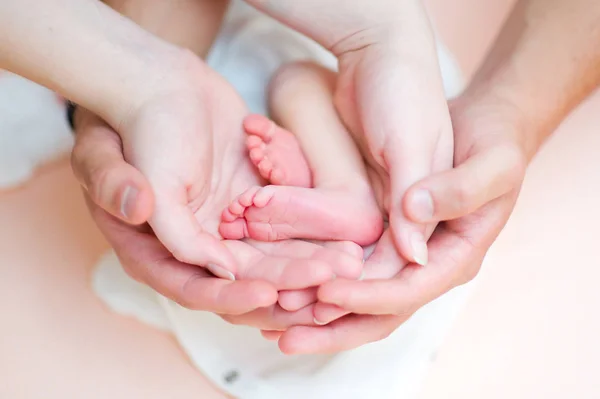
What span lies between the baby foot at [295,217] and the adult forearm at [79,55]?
0.17 meters

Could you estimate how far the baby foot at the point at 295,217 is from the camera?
616 millimetres

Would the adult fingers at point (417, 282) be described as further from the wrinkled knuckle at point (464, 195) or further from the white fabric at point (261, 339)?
the white fabric at point (261, 339)

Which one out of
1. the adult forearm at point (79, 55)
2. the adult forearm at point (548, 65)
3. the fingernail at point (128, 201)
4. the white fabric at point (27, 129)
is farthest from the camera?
the white fabric at point (27, 129)

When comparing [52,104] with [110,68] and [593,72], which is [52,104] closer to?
[110,68]

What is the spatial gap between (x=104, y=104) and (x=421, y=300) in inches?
15.2

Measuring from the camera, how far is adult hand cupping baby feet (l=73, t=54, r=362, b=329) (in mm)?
560

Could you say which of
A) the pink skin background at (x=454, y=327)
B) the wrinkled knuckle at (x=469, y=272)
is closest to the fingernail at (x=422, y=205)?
the wrinkled knuckle at (x=469, y=272)

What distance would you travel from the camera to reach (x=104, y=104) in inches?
26.2

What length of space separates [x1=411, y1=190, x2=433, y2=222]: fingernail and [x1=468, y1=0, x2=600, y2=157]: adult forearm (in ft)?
0.76

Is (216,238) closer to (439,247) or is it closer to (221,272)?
(221,272)

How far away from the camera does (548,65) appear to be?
2.59 ft

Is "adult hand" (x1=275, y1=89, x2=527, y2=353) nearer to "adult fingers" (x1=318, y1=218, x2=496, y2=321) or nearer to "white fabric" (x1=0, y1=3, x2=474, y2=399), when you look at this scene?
"adult fingers" (x1=318, y1=218, x2=496, y2=321)

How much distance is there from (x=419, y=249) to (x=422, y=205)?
0.14ft

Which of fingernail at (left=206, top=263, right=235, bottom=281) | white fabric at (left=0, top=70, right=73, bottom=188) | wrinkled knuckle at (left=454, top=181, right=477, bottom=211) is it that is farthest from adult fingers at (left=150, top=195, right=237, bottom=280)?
white fabric at (left=0, top=70, right=73, bottom=188)
